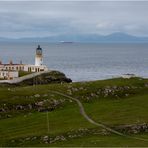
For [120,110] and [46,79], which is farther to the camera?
[46,79]

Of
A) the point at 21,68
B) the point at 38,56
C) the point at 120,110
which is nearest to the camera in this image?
the point at 120,110

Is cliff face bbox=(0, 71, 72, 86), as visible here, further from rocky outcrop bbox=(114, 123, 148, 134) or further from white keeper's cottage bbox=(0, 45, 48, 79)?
rocky outcrop bbox=(114, 123, 148, 134)

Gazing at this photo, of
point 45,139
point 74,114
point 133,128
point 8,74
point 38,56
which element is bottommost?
point 45,139

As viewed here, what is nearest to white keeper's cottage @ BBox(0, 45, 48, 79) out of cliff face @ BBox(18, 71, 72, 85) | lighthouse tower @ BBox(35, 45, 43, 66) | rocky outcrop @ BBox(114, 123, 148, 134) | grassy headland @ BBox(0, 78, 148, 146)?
lighthouse tower @ BBox(35, 45, 43, 66)

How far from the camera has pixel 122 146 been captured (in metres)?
62.3

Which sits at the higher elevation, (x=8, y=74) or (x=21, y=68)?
(x=21, y=68)

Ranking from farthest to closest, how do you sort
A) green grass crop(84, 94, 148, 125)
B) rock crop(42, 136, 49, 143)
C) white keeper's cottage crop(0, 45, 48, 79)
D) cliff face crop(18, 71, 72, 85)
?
white keeper's cottage crop(0, 45, 48, 79) < cliff face crop(18, 71, 72, 85) < green grass crop(84, 94, 148, 125) < rock crop(42, 136, 49, 143)

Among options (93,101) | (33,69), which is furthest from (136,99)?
(33,69)

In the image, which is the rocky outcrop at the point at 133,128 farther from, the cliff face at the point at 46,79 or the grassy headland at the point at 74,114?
the cliff face at the point at 46,79

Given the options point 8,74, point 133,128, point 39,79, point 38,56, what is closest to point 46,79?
point 39,79

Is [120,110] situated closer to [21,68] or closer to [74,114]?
[74,114]

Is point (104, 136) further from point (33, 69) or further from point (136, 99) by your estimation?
point (33, 69)

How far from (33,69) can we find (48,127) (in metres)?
86.3

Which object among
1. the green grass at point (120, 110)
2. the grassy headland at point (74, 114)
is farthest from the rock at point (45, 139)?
the green grass at point (120, 110)
